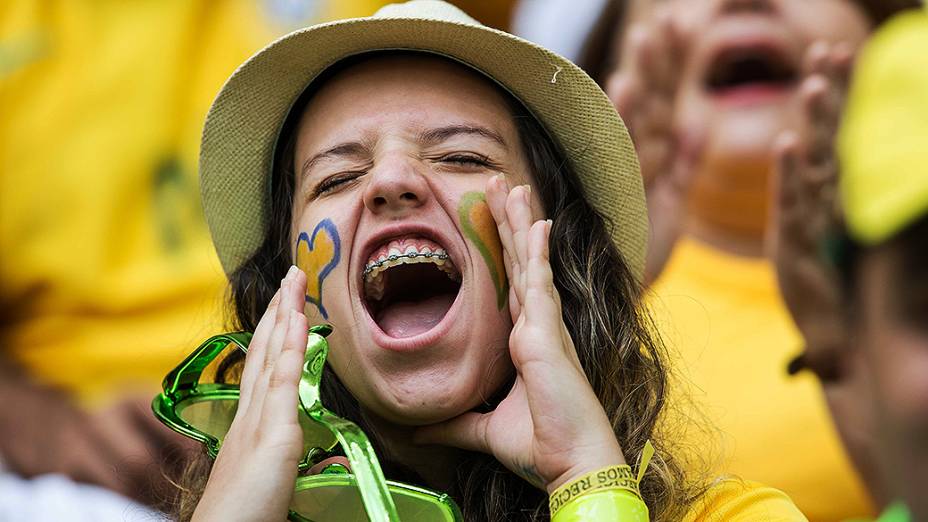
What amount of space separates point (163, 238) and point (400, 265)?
155cm

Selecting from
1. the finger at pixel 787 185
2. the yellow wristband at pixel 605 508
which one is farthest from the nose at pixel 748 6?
the yellow wristband at pixel 605 508

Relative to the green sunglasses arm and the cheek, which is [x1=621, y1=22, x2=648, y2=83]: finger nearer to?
the cheek

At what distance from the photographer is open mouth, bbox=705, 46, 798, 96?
3.50 meters

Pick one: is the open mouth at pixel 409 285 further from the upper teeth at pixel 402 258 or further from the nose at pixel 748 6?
the nose at pixel 748 6

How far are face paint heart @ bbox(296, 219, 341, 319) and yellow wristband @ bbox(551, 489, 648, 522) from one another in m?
0.55

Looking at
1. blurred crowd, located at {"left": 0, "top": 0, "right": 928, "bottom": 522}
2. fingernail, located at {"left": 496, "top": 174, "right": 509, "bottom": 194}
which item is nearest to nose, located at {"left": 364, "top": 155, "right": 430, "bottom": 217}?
fingernail, located at {"left": 496, "top": 174, "right": 509, "bottom": 194}

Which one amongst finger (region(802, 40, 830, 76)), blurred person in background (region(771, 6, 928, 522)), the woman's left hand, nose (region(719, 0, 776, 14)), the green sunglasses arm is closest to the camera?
the green sunglasses arm

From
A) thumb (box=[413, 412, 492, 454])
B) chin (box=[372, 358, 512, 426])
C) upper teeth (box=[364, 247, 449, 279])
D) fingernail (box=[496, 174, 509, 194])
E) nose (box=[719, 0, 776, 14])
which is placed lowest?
thumb (box=[413, 412, 492, 454])

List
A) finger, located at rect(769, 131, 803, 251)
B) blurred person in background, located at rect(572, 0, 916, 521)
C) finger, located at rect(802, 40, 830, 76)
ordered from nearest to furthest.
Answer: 1. finger, located at rect(769, 131, 803, 251)
2. finger, located at rect(802, 40, 830, 76)
3. blurred person in background, located at rect(572, 0, 916, 521)

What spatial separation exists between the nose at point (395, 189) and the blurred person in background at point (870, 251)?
1.15 m

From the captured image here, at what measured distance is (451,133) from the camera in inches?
90.4

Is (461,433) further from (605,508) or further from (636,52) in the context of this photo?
(636,52)

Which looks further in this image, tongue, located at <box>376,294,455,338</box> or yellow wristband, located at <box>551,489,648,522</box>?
tongue, located at <box>376,294,455,338</box>

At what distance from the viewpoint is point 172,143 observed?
3713 millimetres
